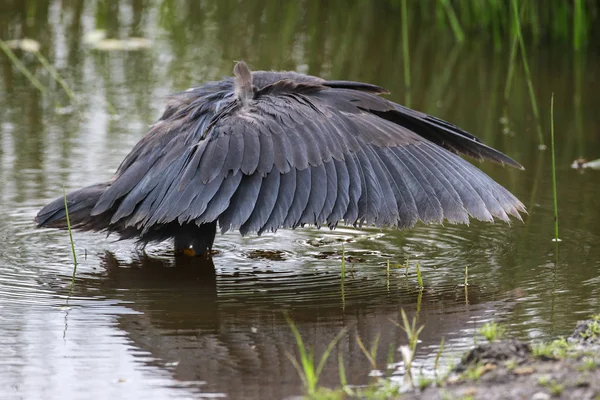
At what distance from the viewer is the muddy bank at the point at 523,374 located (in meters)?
3.23

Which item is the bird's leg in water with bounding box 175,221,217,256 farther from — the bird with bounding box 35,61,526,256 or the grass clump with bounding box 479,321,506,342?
the grass clump with bounding box 479,321,506,342

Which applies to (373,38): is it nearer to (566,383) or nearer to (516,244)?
(516,244)

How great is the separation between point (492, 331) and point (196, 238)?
189 centimetres

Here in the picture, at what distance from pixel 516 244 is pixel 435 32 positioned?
6.30 m

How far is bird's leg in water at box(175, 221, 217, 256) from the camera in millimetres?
5328

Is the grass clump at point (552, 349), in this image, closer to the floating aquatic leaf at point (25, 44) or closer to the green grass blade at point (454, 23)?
the green grass blade at point (454, 23)

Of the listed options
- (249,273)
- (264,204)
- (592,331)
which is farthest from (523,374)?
(249,273)

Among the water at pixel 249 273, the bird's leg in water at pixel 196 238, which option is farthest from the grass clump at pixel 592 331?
the bird's leg in water at pixel 196 238

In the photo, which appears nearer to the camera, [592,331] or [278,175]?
[592,331]


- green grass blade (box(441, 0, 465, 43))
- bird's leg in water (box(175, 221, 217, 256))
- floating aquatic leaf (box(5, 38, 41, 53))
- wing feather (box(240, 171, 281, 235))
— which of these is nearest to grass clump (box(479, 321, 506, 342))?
wing feather (box(240, 171, 281, 235))

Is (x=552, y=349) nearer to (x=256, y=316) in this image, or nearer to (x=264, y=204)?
(x=256, y=316)

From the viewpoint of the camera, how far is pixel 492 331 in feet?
13.3

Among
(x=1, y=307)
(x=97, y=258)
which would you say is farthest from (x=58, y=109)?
(x=1, y=307)

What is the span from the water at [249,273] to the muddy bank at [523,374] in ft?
1.22
